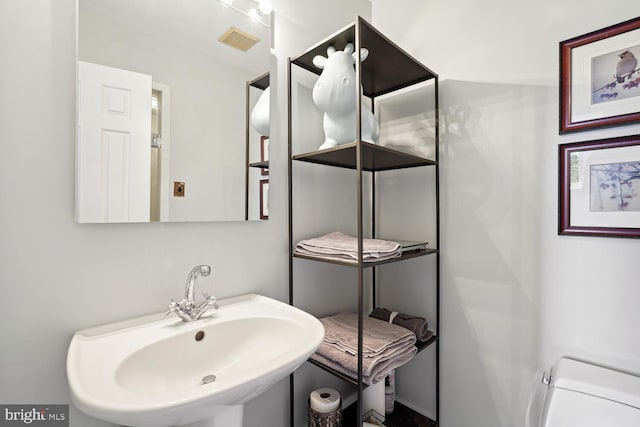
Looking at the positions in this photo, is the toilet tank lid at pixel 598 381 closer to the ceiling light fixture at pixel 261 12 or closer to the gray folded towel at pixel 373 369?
the gray folded towel at pixel 373 369

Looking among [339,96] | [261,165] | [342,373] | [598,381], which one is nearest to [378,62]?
[339,96]

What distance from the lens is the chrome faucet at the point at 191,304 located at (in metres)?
0.85

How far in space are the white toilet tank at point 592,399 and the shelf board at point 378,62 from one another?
1197 millimetres

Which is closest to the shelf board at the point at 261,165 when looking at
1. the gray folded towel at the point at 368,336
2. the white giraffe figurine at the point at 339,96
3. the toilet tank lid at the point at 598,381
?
the white giraffe figurine at the point at 339,96

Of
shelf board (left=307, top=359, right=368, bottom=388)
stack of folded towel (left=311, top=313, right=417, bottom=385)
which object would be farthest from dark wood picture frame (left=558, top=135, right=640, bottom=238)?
shelf board (left=307, top=359, right=368, bottom=388)

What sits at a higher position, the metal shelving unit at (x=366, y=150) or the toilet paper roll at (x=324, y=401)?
the metal shelving unit at (x=366, y=150)

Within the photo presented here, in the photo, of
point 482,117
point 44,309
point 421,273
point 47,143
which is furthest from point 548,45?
point 44,309

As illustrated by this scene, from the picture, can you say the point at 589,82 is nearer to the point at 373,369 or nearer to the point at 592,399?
the point at 592,399

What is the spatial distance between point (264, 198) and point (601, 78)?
120cm

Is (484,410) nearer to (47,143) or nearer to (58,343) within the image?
(58,343)

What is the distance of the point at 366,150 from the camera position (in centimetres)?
111

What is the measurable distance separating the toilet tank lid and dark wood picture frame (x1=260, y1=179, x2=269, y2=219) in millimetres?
1088

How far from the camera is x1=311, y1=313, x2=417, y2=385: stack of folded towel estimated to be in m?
1.01

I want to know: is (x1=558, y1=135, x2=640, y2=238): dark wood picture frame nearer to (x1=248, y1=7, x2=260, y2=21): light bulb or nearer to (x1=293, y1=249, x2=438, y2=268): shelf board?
(x1=293, y1=249, x2=438, y2=268): shelf board
